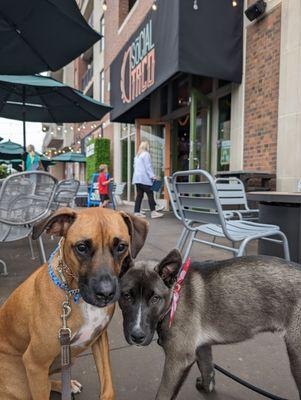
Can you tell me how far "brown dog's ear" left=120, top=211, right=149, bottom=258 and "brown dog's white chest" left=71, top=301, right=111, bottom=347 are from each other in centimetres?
33

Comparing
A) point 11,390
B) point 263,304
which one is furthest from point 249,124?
point 11,390

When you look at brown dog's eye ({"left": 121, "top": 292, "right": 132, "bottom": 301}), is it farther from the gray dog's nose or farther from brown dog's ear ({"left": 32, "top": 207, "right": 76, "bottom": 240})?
brown dog's ear ({"left": 32, "top": 207, "right": 76, "bottom": 240})

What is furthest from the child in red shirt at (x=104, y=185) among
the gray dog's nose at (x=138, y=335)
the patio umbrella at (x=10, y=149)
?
the gray dog's nose at (x=138, y=335)

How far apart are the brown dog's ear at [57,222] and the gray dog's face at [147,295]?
1.28ft

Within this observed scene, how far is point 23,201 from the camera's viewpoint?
391cm

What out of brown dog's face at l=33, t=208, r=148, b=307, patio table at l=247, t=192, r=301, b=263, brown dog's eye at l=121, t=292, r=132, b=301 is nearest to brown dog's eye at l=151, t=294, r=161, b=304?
brown dog's eye at l=121, t=292, r=132, b=301

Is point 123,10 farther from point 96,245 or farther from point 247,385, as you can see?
point 247,385

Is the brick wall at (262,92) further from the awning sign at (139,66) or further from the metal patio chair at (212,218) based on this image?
the metal patio chair at (212,218)

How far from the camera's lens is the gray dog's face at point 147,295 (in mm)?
1650

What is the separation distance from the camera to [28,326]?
1.69 meters

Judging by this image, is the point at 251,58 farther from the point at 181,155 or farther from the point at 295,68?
the point at 181,155

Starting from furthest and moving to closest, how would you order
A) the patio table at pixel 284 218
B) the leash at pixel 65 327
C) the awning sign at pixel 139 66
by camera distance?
the awning sign at pixel 139 66 → the patio table at pixel 284 218 → the leash at pixel 65 327

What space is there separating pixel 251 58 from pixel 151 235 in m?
Result: 4.09

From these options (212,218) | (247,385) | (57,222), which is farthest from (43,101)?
(247,385)
